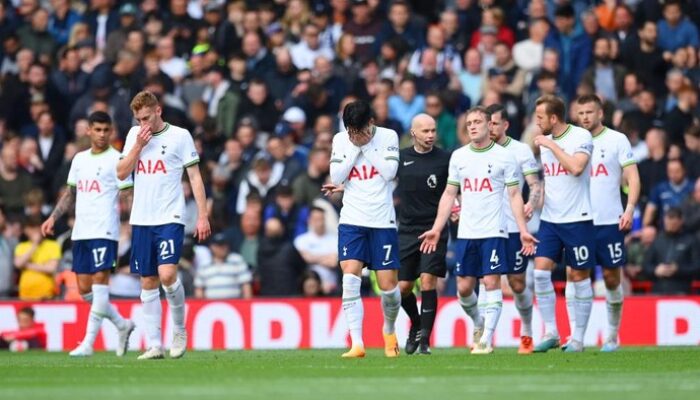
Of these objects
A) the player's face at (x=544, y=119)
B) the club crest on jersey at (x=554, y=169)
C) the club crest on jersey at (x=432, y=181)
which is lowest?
the club crest on jersey at (x=432, y=181)

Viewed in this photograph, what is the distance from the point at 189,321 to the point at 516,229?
6949mm

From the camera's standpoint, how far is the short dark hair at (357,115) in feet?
56.5

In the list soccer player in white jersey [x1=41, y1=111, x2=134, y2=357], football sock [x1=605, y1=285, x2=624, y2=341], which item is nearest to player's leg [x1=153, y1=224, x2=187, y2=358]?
soccer player in white jersey [x1=41, y1=111, x2=134, y2=357]

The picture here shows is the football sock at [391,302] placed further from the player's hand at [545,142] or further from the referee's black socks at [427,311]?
the player's hand at [545,142]

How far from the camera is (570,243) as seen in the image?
730 inches

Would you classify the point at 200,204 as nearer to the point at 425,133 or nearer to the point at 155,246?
the point at 155,246

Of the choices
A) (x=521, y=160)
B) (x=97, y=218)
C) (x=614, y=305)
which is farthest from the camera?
(x=614, y=305)

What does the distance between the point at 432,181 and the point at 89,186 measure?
12.7 ft

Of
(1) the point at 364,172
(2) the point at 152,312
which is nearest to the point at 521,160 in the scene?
(1) the point at 364,172

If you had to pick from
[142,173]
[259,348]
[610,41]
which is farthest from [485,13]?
[142,173]

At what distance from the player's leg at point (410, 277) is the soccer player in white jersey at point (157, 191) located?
253 centimetres

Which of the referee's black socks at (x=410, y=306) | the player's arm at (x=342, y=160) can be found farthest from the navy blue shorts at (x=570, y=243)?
the player's arm at (x=342, y=160)

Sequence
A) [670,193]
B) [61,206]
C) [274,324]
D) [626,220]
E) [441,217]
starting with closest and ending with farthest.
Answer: [441,217] → [626,220] → [61,206] → [670,193] → [274,324]

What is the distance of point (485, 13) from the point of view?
2792 cm
